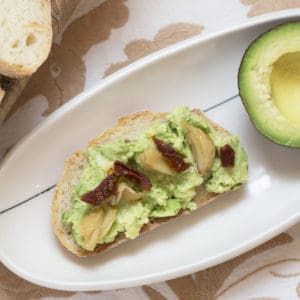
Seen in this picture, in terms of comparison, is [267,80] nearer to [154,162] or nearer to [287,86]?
[287,86]

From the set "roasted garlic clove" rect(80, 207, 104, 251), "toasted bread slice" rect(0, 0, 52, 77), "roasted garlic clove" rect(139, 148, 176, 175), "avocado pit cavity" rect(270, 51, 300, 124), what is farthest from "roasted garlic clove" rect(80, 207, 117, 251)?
"avocado pit cavity" rect(270, 51, 300, 124)

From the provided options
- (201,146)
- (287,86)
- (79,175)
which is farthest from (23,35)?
(287,86)

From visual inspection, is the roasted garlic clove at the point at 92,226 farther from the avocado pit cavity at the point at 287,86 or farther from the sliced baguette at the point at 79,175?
the avocado pit cavity at the point at 287,86

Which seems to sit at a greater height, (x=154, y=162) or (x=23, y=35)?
(x=23, y=35)

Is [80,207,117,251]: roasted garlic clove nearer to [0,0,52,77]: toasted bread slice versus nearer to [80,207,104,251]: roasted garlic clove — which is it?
[80,207,104,251]: roasted garlic clove

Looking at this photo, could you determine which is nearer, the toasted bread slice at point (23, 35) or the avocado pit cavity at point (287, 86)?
the toasted bread slice at point (23, 35)

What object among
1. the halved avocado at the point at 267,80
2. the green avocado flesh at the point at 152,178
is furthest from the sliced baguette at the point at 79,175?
the halved avocado at the point at 267,80

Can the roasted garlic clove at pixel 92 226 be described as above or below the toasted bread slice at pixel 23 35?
below
